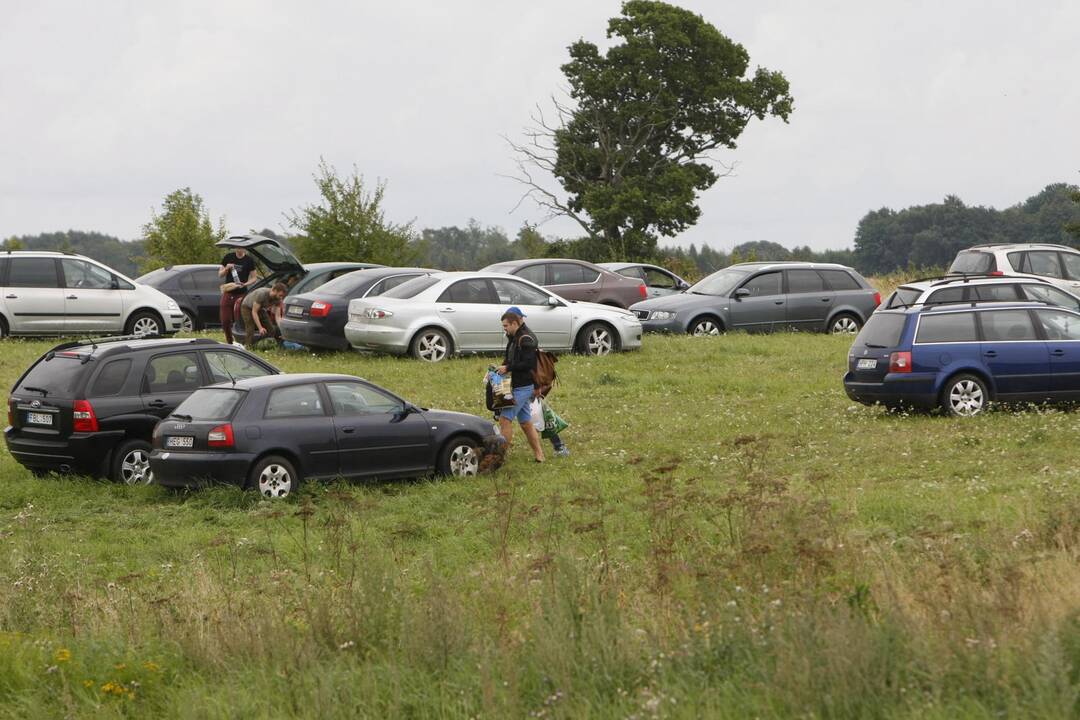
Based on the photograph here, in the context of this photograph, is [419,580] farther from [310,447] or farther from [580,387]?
[580,387]

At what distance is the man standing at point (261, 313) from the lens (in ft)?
81.6

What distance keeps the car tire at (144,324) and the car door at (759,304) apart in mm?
10869

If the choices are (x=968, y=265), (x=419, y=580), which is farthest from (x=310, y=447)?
(x=968, y=265)

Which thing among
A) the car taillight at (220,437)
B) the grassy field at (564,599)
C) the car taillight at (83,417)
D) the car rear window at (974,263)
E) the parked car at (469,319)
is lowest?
the grassy field at (564,599)

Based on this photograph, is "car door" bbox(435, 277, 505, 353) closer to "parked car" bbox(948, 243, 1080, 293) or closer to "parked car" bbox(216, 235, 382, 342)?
"parked car" bbox(216, 235, 382, 342)

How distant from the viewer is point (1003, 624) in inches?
273

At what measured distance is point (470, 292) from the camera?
23734 millimetres

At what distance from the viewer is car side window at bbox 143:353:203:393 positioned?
1545 centimetres

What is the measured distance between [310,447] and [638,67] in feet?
156

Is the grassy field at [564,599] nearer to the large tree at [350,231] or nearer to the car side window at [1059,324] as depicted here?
the car side window at [1059,324]

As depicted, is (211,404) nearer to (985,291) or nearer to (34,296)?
(34,296)

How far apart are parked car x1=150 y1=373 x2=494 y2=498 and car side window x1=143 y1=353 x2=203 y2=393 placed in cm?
114

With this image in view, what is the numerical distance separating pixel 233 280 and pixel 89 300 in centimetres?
313

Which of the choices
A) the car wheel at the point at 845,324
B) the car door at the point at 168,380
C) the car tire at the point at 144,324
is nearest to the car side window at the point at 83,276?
the car tire at the point at 144,324
